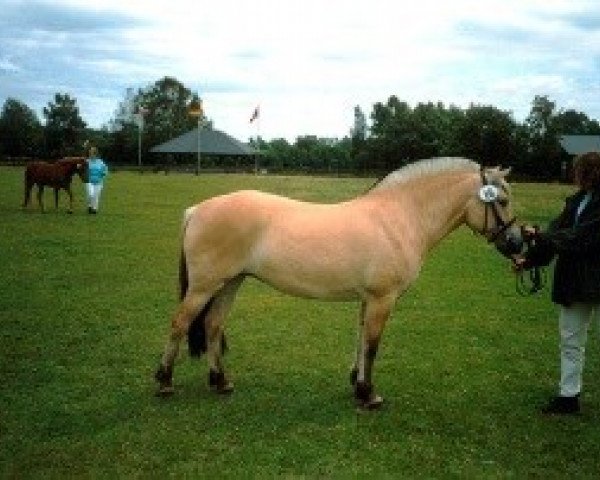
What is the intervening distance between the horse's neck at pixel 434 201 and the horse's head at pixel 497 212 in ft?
0.49

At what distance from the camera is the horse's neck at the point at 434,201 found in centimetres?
695

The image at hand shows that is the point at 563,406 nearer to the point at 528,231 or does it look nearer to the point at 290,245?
the point at 528,231

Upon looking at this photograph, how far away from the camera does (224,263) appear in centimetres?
675

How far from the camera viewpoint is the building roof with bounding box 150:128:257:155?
94688 millimetres

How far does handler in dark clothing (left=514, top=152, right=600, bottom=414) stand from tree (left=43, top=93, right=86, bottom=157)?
256 feet

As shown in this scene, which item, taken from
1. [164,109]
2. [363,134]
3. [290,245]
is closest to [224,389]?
[290,245]

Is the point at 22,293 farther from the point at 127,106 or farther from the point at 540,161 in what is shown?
the point at 127,106

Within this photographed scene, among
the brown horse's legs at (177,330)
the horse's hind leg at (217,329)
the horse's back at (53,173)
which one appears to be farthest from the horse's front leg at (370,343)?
the horse's back at (53,173)

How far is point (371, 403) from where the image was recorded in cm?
676

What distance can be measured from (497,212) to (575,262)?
845mm

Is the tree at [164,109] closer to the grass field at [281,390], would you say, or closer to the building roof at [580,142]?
the building roof at [580,142]

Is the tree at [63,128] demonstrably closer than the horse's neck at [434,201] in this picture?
No

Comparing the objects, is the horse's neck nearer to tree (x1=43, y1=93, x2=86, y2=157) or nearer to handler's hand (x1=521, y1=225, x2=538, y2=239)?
handler's hand (x1=521, y1=225, x2=538, y2=239)

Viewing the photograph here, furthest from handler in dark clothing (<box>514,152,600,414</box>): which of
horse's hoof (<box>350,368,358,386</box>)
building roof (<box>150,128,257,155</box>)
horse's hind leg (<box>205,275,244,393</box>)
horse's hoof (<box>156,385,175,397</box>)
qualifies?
building roof (<box>150,128,257,155</box>)
